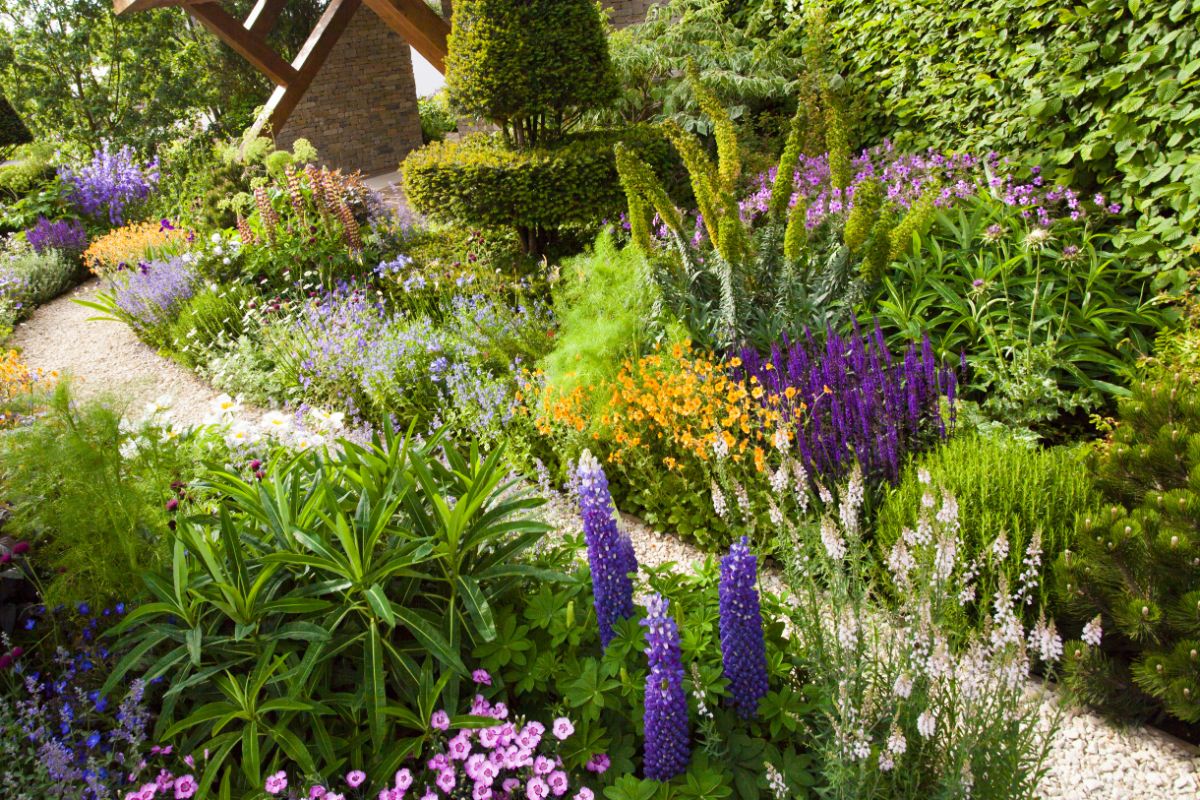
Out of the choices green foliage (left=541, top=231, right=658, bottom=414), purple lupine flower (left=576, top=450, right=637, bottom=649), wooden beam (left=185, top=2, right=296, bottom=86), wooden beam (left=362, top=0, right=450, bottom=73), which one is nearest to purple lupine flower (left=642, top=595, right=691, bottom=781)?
purple lupine flower (left=576, top=450, right=637, bottom=649)

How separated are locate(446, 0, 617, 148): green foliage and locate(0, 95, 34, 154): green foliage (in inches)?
417

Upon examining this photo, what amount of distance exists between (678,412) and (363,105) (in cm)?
1276

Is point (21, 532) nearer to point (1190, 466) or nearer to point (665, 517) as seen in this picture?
point (665, 517)

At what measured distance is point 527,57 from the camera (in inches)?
240

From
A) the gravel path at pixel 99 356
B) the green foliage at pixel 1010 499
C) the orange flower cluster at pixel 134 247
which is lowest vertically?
the gravel path at pixel 99 356

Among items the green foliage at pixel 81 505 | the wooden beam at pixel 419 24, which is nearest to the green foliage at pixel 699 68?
the wooden beam at pixel 419 24

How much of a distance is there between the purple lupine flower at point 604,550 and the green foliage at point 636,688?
1.7 inches

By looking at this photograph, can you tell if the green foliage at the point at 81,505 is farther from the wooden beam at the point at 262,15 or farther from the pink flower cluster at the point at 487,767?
the wooden beam at the point at 262,15

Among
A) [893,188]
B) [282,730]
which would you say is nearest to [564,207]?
[893,188]

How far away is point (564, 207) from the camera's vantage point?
6.23 metres

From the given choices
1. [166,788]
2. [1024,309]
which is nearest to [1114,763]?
[1024,309]

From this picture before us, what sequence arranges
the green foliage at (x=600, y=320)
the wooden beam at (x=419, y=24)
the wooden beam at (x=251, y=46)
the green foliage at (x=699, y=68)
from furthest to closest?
the wooden beam at (x=251, y=46)
the wooden beam at (x=419, y=24)
the green foliage at (x=699, y=68)
the green foliage at (x=600, y=320)

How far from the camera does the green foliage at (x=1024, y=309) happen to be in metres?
3.60

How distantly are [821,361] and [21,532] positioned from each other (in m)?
3.02
